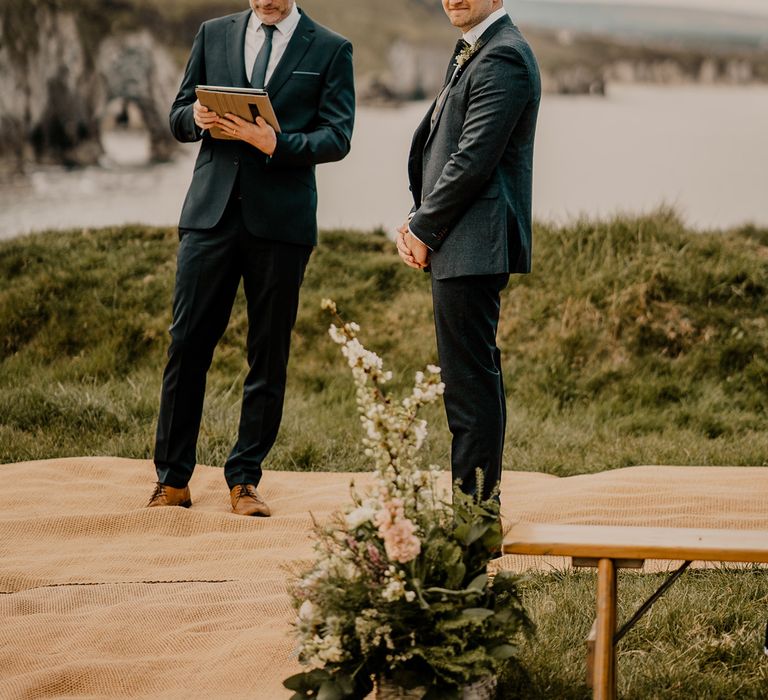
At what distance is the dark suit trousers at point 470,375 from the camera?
3230 millimetres

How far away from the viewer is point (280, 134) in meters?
3.92

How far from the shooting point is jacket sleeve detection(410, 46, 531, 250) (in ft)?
10.2

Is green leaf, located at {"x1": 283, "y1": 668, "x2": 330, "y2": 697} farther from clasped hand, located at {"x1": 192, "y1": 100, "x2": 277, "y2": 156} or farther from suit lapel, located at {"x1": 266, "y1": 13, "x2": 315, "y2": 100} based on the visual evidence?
suit lapel, located at {"x1": 266, "y1": 13, "x2": 315, "y2": 100}

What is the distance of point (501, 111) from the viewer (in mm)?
3105

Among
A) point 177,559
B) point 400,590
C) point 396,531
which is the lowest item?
point 177,559

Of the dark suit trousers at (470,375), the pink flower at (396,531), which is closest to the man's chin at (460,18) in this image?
the dark suit trousers at (470,375)

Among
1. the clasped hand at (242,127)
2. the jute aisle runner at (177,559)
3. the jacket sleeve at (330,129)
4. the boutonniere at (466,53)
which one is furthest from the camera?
the jacket sleeve at (330,129)

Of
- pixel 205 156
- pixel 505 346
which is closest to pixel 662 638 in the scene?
pixel 205 156

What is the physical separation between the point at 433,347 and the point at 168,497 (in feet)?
9.32

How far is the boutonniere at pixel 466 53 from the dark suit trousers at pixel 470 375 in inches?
24.4

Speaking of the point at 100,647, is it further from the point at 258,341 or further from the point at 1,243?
the point at 1,243

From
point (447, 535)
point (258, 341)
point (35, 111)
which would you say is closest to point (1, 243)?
point (35, 111)

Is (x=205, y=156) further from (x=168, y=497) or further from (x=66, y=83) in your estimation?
(x=66, y=83)

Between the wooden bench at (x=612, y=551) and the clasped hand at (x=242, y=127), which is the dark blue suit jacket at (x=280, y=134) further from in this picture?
the wooden bench at (x=612, y=551)
